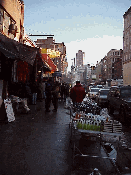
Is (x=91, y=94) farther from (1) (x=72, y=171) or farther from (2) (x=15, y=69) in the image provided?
(1) (x=72, y=171)

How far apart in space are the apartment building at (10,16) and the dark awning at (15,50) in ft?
15.4

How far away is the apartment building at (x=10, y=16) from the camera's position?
575 inches

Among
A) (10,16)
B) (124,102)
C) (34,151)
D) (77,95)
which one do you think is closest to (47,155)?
(34,151)

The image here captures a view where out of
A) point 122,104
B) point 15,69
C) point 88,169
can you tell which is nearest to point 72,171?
point 88,169

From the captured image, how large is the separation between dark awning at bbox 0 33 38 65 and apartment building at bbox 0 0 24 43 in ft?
15.4

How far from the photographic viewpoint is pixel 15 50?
9859mm

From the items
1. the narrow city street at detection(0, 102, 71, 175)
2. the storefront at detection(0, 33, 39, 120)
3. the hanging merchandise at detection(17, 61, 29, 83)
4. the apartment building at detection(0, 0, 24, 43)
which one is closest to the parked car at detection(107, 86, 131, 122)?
the narrow city street at detection(0, 102, 71, 175)

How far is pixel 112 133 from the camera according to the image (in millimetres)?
4922

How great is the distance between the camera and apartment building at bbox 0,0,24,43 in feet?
47.9

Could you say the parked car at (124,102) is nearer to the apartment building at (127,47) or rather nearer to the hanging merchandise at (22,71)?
the hanging merchandise at (22,71)

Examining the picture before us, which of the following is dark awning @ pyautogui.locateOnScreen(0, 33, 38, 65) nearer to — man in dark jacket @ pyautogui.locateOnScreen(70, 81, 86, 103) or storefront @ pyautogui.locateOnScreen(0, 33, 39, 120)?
storefront @ pyautogui.locateOnScreen(0, 33, 39, 120)

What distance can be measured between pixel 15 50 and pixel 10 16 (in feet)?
24.5

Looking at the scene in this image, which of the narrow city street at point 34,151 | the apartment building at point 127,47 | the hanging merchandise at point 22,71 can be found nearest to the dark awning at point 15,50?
the narrow city street at point 34,151

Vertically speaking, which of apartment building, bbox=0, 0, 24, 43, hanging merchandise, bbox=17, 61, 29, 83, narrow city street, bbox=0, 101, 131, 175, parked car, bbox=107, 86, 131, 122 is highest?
apartment building, bbox=0, 0, 24, 43
